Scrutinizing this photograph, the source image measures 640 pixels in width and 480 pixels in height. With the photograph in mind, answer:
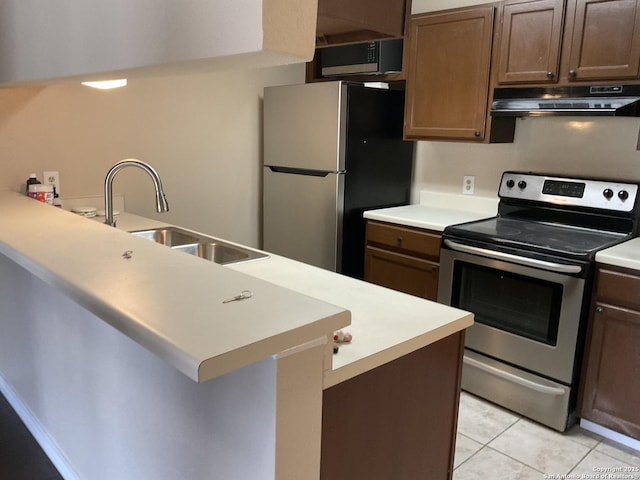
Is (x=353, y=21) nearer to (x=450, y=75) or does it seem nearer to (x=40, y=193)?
(x=450, y=75)

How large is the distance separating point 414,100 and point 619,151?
1.10 m

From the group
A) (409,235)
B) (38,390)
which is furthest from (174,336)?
(409,235)

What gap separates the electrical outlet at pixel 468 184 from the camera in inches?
130

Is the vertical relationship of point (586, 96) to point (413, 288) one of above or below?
above

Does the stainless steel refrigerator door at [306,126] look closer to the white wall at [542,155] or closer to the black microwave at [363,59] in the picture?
the black microwave at [363,59]

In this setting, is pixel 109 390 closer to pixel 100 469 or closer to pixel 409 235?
pixel 100 469

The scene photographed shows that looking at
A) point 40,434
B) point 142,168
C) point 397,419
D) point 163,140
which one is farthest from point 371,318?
point 163,140

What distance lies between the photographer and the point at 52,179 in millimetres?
2867

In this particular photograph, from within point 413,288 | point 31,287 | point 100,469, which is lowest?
point 100,469

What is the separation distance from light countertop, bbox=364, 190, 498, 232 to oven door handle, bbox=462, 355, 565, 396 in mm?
699

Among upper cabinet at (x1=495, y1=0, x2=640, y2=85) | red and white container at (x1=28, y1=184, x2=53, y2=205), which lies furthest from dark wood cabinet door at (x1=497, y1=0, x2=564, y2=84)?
red and white container at (x1=28, y1=184, x2=53, y2=205)

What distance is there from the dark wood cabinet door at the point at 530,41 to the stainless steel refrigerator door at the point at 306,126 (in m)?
0.87

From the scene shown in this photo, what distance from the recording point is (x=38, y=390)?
224cm

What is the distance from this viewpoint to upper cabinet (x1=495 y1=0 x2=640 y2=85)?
2.33 meters
